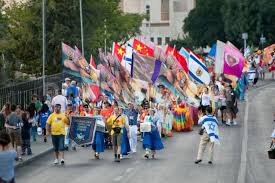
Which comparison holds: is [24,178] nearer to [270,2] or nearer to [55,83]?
[55,83]

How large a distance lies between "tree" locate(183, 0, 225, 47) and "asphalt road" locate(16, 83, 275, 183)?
64.2 m

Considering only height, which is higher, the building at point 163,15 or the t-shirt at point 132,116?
the building at point 163,15

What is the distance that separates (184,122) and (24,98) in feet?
17.8

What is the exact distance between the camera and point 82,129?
25.6 meters

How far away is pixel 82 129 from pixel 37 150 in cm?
208

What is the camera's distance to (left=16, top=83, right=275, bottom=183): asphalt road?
21500mm

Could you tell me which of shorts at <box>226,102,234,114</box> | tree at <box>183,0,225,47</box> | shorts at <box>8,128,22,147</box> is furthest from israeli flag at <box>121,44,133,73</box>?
tree at <box>183,0,225,47</box>

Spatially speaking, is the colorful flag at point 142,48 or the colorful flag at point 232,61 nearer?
the colorful flag at point 142,48

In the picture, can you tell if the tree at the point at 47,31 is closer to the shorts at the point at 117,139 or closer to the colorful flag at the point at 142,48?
the colorful flag at the point at 142,48

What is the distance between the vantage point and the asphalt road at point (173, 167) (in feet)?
70.5

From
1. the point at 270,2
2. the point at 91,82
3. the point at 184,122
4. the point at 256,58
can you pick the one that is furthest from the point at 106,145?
the point at 270,2

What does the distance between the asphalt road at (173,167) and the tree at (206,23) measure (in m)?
64.2

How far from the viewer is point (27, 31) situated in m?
49.2

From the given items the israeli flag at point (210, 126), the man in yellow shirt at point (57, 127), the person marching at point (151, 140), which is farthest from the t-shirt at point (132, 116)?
the israeli flag at point (210, 126)
